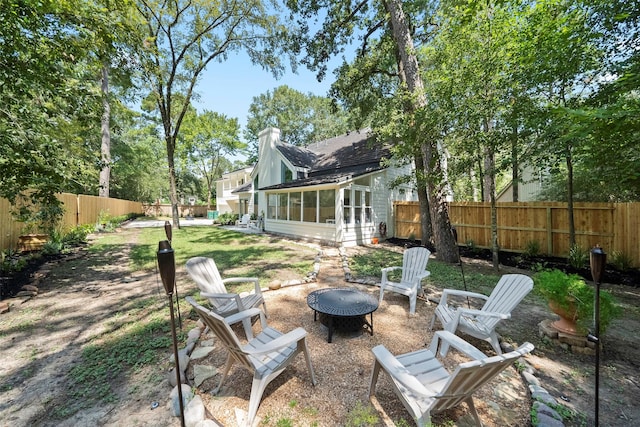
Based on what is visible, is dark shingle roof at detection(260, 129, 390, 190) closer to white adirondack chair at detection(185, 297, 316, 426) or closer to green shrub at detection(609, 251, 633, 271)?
green shrub at detection(609, 251, 633, 271)

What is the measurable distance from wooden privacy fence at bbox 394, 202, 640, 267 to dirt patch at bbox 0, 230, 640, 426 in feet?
8.11

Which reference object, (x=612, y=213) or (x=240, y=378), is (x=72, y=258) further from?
(x=612, y=213)

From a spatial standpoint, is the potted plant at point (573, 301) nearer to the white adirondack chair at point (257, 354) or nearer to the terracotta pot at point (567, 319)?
the terracotta pot at point (567, 319)

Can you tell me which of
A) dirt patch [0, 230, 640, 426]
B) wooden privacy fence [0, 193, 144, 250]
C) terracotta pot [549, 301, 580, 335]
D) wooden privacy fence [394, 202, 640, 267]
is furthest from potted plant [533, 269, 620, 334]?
wooden privacy fence [0, 193, 144, 250]

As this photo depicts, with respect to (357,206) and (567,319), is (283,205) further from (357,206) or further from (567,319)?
(567,319)

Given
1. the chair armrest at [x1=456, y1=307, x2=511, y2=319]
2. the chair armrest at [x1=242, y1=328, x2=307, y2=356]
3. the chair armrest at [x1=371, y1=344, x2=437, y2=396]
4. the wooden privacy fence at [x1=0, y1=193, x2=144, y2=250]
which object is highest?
the wooden privacy fence at [x1=0, y1=193, x2=144, y2=250]

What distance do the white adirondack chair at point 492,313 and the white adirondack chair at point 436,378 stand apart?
0.77 meters

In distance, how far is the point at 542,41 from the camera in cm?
503

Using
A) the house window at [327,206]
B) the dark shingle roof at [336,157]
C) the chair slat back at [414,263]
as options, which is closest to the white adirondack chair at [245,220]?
the dark shingle roof at [336,157]

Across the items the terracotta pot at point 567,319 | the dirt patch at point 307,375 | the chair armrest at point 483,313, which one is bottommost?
the dirt patch at point 307,375

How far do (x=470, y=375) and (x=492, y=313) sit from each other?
1.55 meters

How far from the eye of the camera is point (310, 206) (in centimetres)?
1158

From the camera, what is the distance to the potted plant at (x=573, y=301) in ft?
8.95

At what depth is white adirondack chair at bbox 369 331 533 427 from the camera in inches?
64.1
